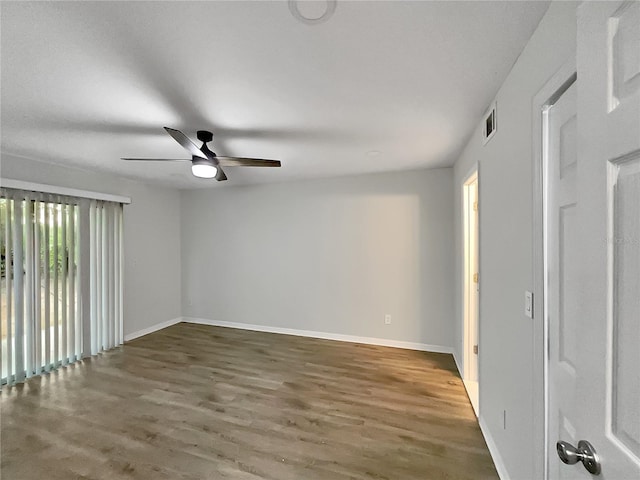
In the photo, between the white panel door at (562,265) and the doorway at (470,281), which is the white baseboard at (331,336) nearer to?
the doorway at (470,281)

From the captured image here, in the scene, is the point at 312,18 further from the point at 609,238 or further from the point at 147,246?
the point at 147,246

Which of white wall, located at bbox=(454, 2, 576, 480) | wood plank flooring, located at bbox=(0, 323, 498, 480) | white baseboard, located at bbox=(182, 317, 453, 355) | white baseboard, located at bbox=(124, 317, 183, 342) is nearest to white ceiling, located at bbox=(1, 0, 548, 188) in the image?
white wall, located at bbox=(454, 2, 576, 480)

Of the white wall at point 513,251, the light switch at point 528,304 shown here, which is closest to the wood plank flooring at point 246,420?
the white wall at point 513,251

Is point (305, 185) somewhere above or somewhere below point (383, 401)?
above

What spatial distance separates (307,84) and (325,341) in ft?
11.5

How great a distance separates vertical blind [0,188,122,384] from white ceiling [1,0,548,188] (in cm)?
84

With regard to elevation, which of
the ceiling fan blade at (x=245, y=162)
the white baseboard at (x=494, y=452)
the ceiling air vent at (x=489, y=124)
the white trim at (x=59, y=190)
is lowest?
the white baseboard at (x=494, y=452)

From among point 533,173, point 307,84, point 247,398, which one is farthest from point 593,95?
point 247,398

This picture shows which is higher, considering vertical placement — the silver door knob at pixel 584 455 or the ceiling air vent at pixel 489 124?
the ceiling air vent at pixel 489 124

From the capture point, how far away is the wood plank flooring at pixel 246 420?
183 centimetres

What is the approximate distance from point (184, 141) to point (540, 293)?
7.45ft

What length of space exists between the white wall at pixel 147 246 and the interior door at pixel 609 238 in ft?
15.4

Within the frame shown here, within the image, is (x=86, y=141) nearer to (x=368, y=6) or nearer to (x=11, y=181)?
(x=11, y=181)

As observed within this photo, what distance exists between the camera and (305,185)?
14.4 feet
